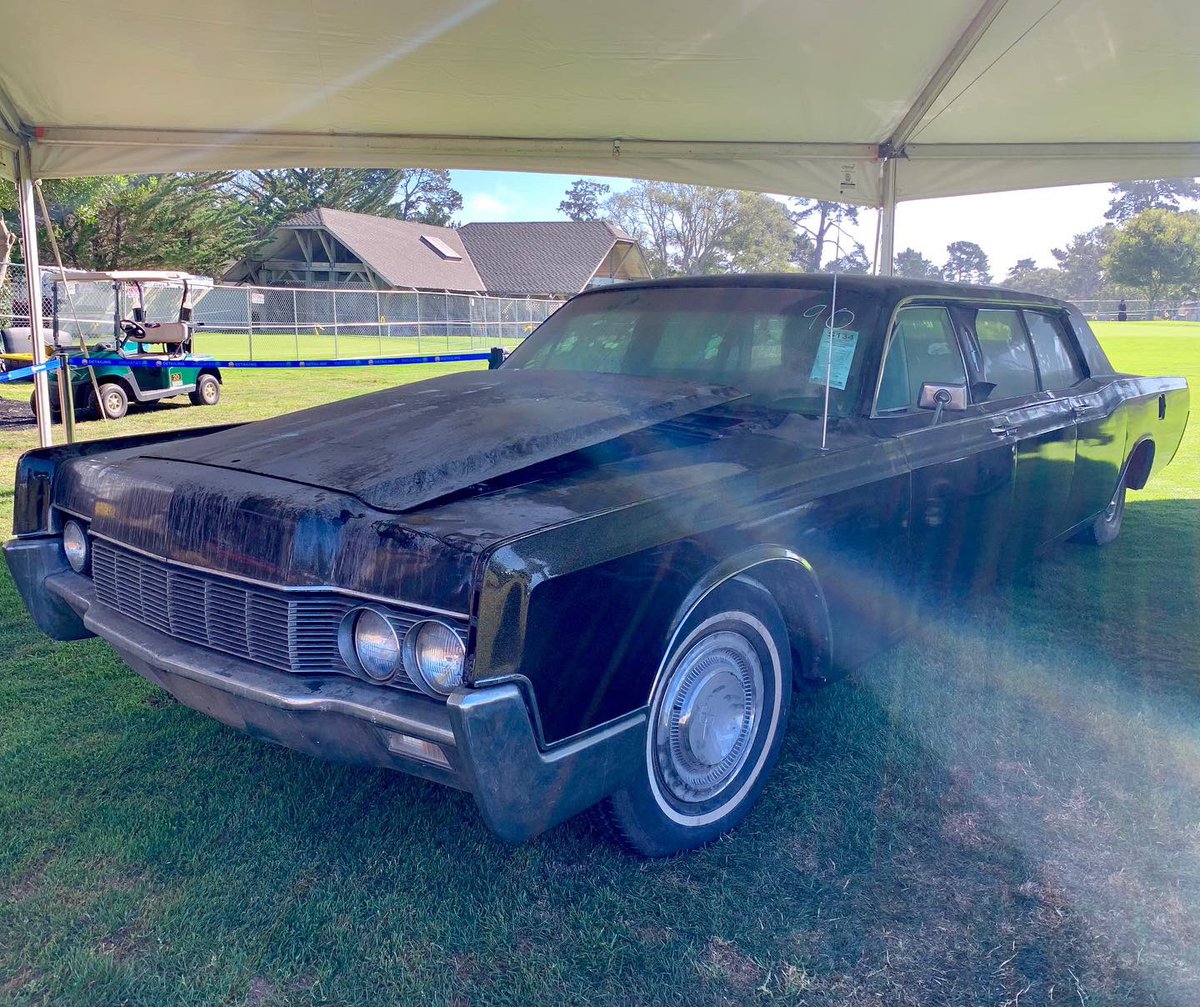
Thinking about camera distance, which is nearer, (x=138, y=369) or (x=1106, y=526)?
(x=1106, y=526)

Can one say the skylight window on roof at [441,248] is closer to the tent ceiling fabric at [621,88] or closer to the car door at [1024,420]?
the tent ceiling fabric at [621,88]

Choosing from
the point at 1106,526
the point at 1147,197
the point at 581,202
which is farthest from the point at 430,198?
the point at 1106,526

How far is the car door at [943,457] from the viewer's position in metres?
3.25

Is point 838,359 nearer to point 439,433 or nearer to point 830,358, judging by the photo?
point 830,358

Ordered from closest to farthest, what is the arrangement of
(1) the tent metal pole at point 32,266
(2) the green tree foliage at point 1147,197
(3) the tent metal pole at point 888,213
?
(1) the tent metal pole at point 32,266, (3) the tent metal pole at point 888,213, (2) the green tree foliage at point 1147,197

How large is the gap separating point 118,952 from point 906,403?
117 inches

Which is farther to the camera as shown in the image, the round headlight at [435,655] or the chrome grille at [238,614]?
the chrome grille at [238,614]

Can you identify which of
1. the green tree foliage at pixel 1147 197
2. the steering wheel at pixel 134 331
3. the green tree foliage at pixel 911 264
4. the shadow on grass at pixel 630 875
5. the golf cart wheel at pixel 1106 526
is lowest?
the shadow on grass at pixel 630 875

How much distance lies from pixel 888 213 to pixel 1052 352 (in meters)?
3.02

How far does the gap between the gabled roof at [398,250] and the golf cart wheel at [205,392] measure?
25.8 m

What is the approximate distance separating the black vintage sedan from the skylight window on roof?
134 ft

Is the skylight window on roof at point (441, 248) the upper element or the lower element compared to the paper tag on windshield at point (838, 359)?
upper

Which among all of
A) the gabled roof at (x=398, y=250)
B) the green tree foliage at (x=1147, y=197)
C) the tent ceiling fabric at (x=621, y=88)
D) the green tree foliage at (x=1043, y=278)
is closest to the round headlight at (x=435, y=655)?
the tent ceiling fabric at (x=621, y=88)

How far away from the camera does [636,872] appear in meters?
2.46
